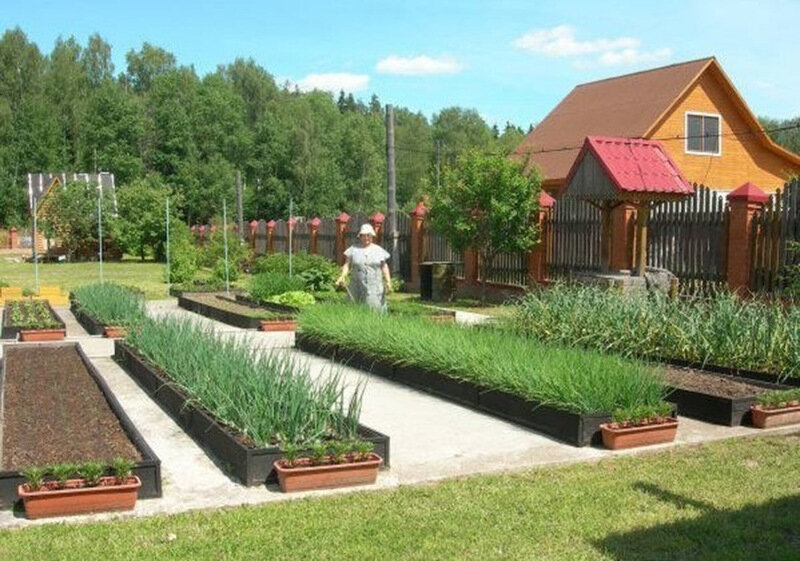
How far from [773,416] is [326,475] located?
398 cm

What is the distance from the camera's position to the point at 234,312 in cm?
1670

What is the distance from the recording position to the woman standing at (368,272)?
39.2ft

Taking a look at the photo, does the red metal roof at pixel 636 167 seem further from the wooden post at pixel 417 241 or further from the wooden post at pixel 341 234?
the wooden post at pixel 341 234

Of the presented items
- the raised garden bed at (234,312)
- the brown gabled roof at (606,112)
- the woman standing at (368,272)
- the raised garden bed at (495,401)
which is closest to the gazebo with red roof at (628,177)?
the woman standing at (368,272)

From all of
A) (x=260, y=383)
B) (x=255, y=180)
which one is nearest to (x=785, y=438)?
(x=260, y=383)

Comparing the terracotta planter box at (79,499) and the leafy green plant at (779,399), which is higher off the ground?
the leafy green plant at (779,399)

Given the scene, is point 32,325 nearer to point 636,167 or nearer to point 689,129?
point 636,167

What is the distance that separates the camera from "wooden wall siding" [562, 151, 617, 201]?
14.0 m

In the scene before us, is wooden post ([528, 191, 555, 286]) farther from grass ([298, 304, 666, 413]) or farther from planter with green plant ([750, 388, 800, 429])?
planter with green plant ([750, 388, 800, 429])

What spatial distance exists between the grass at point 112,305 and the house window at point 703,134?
22.3m

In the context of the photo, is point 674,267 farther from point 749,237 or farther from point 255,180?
point 255,180

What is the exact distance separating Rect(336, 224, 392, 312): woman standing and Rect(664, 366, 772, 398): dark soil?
4.29 m

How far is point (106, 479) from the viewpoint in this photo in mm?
5137

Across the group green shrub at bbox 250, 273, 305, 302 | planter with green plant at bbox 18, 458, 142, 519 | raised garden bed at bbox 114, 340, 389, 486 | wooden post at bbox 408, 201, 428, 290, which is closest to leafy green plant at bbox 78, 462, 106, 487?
planter with green plant at bbox 18, 458, 142, 519
